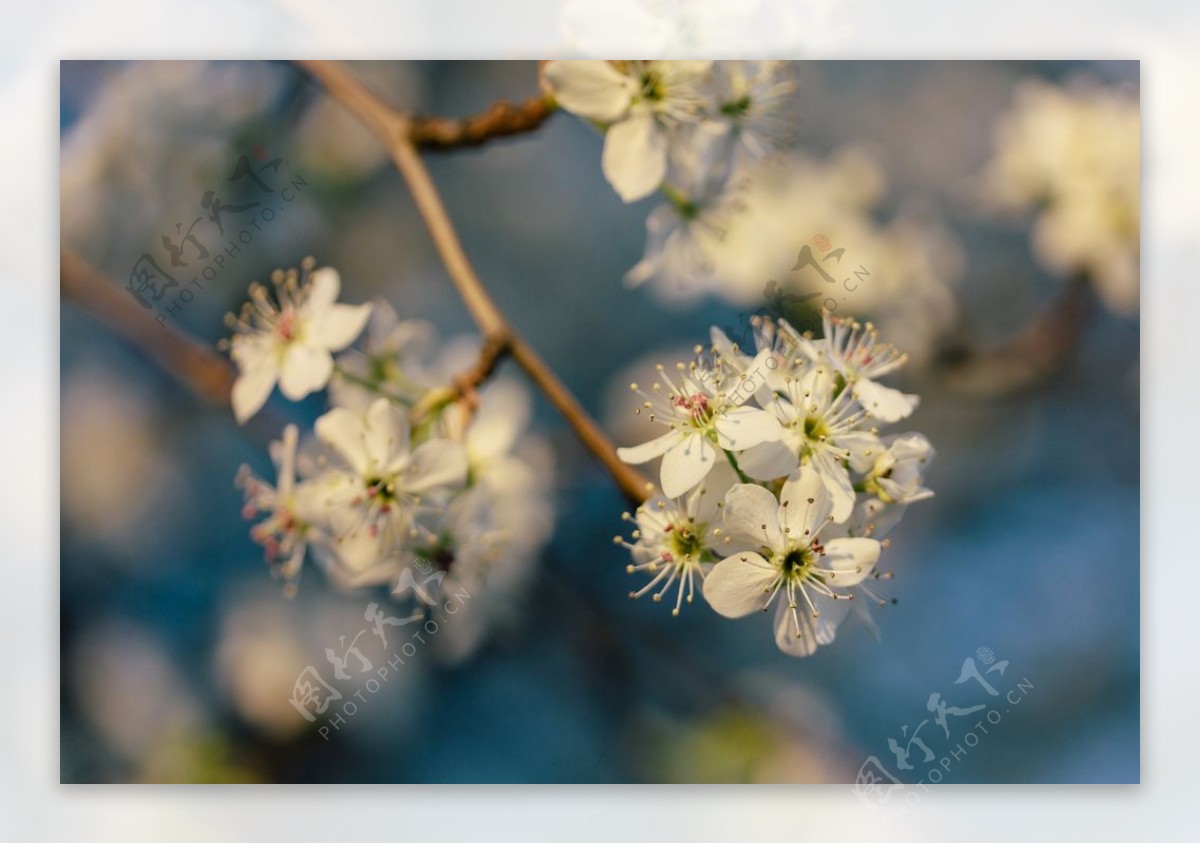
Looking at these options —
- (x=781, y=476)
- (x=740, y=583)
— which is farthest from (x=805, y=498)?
(x=740, y=583)

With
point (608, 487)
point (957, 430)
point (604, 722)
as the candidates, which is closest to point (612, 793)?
point (604, 722)

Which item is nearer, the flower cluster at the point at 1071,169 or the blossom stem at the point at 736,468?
the blossom stem at the point at 736,468

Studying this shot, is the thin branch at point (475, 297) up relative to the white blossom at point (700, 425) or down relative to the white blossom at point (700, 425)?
up

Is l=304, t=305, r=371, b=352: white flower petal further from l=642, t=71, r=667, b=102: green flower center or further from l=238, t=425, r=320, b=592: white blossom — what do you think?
l=642, t=71, r=667, b=102: green flower center

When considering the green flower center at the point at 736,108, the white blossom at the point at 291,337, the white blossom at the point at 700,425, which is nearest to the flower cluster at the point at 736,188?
the green flower center at the point at 736,108

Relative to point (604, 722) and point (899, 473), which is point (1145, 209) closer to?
point (899, 473)

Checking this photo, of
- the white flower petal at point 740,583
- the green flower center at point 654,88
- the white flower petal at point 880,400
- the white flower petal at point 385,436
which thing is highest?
the green flower center at point 654,88

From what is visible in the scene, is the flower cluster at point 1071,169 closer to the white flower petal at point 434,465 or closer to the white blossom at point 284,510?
the white flower petal at point 434,465

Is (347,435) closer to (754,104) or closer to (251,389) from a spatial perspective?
(251,389)
